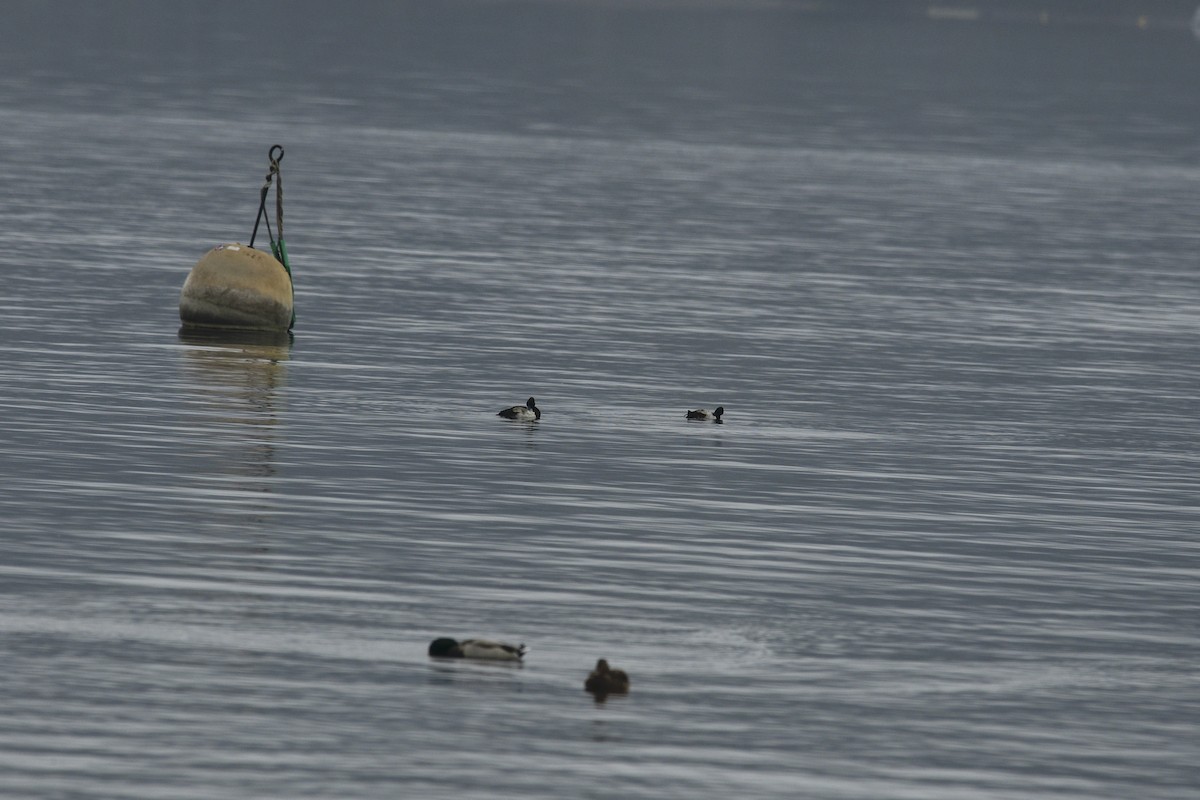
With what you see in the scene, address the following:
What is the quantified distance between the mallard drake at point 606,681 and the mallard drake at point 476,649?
1.31 meters

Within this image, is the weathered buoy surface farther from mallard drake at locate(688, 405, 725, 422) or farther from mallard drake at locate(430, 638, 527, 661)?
mallard drake at locate(430, 638, 527, 661)

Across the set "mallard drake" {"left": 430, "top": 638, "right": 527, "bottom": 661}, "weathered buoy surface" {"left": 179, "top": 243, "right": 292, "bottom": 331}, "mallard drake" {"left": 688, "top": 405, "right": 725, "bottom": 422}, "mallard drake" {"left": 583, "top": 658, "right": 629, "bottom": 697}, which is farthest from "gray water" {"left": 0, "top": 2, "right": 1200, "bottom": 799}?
"weathered buoy surface" {"left": 179, "top": 243, "right": 292, "bottom": 331}

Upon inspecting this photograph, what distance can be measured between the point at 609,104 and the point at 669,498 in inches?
5165

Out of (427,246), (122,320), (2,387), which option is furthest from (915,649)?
(427,246)

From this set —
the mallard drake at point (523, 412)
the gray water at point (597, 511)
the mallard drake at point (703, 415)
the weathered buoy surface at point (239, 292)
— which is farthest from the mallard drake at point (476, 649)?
the weathered buoy surface at point (239, 292)

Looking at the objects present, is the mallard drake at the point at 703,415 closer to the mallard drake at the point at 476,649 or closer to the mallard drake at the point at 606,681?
the mallard drake at the point at 476,649

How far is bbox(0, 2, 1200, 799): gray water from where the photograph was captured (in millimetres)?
23828

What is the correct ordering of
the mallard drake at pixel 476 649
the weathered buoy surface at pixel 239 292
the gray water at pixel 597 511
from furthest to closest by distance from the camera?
the weathered buoy surface at pixel 239 292, the mallard drake at pixel 476 649, the gray water at pixel 597 511

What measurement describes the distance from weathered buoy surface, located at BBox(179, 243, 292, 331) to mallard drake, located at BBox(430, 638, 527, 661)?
27.5 m

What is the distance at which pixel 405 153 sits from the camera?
118 m

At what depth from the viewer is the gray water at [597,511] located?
23828mm

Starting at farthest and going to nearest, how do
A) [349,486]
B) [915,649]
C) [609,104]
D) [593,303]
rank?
A: [609,104], [593,303], [349,486], [915,649]

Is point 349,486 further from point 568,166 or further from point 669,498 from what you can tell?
point 568,166

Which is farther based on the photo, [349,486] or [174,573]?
[349,486]
